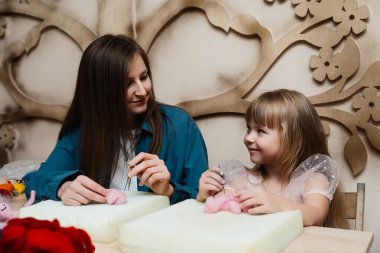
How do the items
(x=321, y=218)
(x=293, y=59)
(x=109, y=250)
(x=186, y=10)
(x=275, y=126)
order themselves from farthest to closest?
(x=186, y=10) < (x=293, y=59) < (x=275, y=126) < (x=321, y=218) < (x=109, y=250)

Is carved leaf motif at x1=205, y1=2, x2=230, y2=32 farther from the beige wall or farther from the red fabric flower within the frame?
the red fabric flower

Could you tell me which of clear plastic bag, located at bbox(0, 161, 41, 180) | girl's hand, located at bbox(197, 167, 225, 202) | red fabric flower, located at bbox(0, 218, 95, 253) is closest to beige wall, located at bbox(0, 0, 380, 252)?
clear plastic bag, located at bbox(0, 161, 41, 180)

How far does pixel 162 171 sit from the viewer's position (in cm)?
112

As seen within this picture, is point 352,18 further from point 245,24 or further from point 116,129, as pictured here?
point 116,129

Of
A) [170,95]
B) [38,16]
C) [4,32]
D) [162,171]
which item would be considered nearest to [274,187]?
[162,171]

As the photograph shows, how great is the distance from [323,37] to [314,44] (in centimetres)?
4

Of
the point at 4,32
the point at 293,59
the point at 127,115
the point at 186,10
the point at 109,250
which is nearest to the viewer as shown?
the point at 109,250

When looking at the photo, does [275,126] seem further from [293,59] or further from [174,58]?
[174,58]

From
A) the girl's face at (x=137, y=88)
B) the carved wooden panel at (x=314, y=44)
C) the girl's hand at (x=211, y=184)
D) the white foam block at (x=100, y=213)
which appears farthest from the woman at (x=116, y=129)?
the carved wooden panel at (x=314, y=44)

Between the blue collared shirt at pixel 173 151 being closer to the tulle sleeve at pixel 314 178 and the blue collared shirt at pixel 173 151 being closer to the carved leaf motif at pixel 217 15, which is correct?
the tulle sleeve at pixel 314 178

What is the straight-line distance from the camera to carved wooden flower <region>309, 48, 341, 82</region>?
1691 mm

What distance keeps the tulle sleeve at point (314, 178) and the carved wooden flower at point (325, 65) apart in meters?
0.51

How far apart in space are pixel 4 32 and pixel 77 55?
1.45 ft

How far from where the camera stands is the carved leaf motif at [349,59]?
166 centimetres
